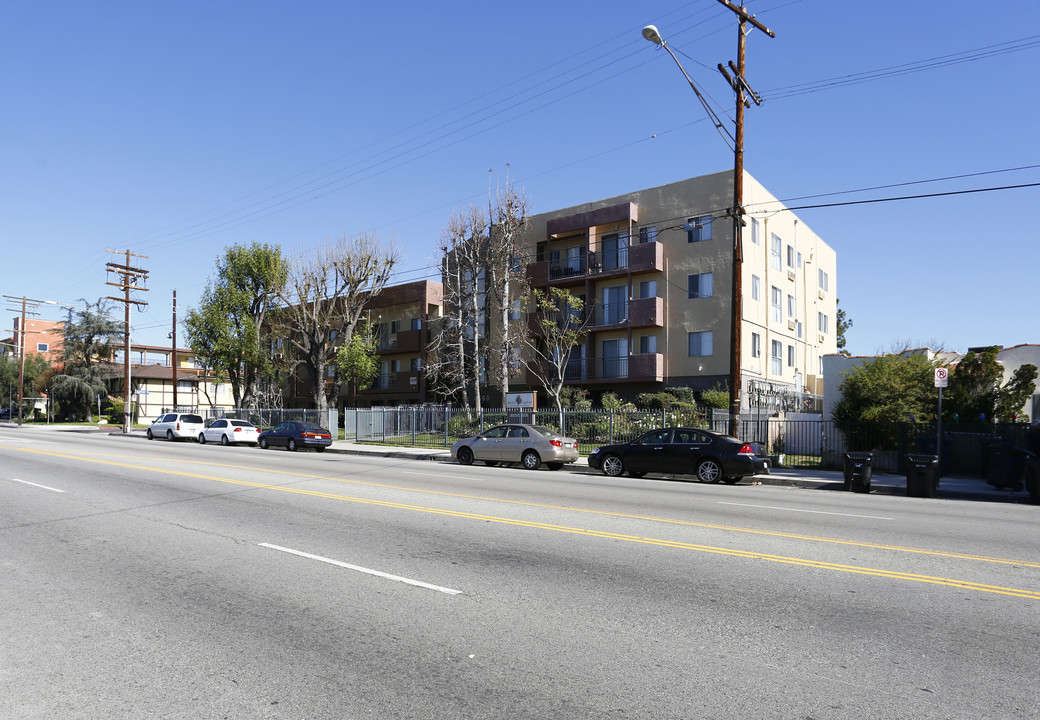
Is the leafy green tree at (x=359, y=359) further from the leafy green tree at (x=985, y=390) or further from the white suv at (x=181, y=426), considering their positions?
the leafy green tree at (x=985, y=390)

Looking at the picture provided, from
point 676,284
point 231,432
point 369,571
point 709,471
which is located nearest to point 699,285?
point 676,284

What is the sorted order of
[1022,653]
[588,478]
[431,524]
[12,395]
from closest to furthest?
1. [1022,653]
2. [431,524]
3. [588,478]
4. [12,395]

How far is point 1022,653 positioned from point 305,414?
37.3 meters

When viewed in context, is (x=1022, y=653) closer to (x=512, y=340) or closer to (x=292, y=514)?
(x=292, y=514)

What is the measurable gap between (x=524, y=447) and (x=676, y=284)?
14.9m

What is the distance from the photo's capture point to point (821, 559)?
7.88 meters

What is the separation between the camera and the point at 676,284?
110 feet

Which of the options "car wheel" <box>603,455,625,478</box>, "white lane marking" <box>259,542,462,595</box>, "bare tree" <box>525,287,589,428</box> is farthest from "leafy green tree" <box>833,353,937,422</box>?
"white lane marking" <box>259,542,462,595</box>

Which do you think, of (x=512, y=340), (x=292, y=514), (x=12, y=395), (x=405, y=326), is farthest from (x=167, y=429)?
(x=12, y=395)

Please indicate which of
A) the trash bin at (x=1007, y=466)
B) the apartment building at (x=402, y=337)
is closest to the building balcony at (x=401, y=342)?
the apartment building at (x=402, y=337)

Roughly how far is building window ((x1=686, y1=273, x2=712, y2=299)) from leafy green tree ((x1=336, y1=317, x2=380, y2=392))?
18.7 m

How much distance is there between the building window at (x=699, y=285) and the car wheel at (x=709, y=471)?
1593cm

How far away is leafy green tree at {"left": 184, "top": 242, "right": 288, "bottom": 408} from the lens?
45000 mm

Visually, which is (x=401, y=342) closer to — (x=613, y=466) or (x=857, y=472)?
(x=613, y=466)
